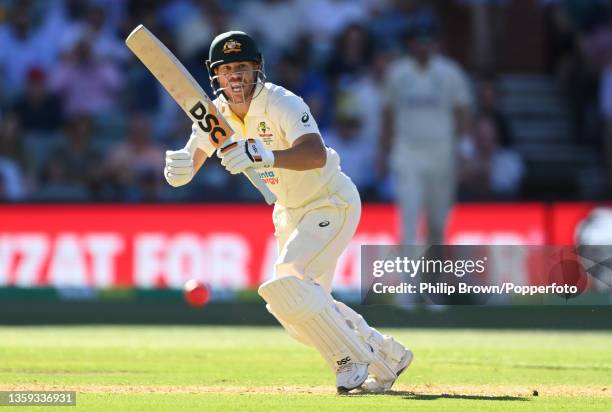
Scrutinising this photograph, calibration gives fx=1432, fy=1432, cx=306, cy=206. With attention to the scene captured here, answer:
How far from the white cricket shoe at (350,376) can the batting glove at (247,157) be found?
1043 millimetres

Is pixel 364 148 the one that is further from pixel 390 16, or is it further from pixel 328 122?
pixel 390 16

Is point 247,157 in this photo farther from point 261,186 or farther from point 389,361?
point 389,361

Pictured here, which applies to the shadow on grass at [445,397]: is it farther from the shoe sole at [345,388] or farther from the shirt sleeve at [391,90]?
the shirt sleeve at [391,90]

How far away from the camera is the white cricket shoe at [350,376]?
6762 millimetres

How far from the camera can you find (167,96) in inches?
598

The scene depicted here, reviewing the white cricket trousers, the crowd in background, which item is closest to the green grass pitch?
the white cricket trousers

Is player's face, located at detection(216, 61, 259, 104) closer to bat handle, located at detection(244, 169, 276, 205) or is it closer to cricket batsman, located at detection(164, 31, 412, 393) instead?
→ cricket batsman, located at detection(164, 31, 412, 393)

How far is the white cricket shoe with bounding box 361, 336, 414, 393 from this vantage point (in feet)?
23.0

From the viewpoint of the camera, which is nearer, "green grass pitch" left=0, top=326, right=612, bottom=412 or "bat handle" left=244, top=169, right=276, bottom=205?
"green grass pitch" left=0, top=326, right=612, bottom=412

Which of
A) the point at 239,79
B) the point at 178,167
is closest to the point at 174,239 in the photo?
the point at 239,79

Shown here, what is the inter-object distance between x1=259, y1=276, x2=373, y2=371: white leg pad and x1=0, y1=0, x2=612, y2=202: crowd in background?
6.71m

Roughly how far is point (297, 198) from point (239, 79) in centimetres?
65

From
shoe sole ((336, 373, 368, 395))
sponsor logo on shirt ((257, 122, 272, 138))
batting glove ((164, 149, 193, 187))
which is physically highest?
sponsor logo on shirt ((257, 122, 272, 138))

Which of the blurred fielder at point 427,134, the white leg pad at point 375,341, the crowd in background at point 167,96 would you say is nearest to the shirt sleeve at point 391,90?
the blurred fielder at point 427,134
